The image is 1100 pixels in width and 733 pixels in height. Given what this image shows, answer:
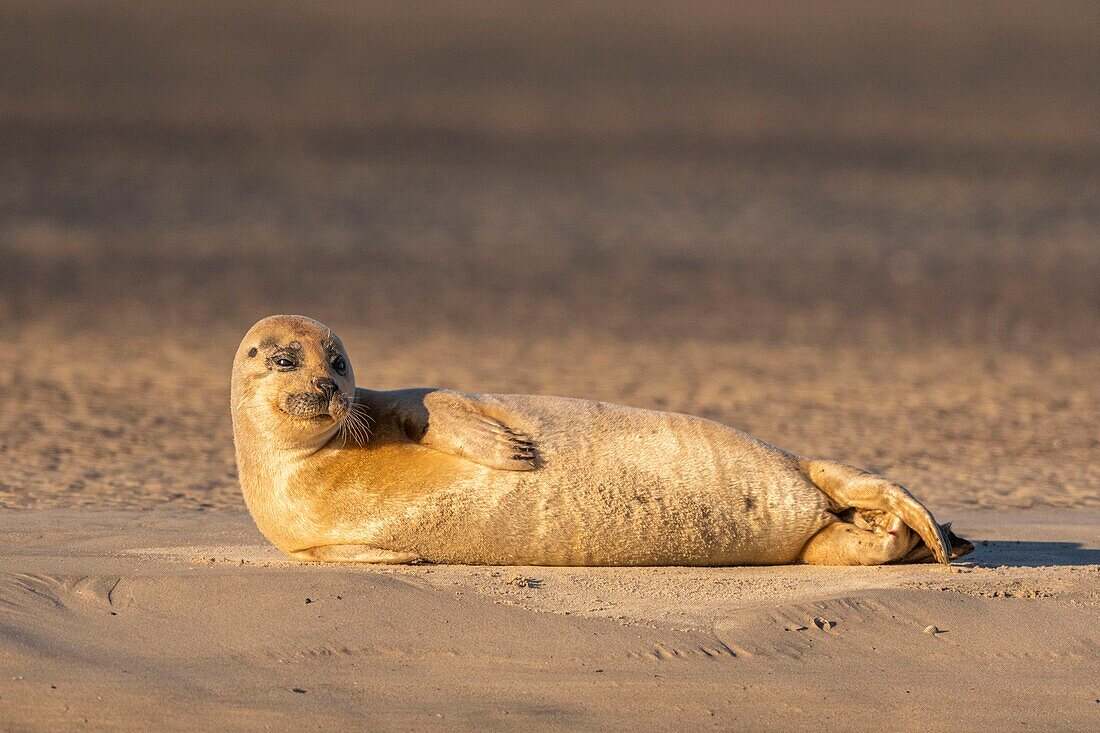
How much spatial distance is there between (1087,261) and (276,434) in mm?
17835

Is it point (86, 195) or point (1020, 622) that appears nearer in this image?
point (1020, 622)

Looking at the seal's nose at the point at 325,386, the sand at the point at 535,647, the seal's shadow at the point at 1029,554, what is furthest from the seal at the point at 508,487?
the seal's shadow at the point at 1029,554

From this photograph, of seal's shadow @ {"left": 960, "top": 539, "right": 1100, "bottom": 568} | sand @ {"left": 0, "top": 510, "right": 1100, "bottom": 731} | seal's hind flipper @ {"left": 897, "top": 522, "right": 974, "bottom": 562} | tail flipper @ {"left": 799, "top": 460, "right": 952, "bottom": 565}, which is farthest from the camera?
seal's shadow @ {"left": 960, "top": 539, "right": 1100, "bottom": 568}

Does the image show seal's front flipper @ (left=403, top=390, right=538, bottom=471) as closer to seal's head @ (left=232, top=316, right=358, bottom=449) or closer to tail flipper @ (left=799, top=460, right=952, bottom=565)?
seal's head @ (left=232, top=316, right=358, bottom=449)

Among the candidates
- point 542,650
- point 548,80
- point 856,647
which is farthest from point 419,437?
point 548,80

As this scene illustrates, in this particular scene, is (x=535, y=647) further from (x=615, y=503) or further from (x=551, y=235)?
(x=551, y=235)

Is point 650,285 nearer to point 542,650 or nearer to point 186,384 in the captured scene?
point 186,384

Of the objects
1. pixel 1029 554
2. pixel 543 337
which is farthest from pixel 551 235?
pixel 1029 554

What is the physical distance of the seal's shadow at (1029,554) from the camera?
22.5 feet

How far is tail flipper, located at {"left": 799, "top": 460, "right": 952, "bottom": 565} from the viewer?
20.6ft

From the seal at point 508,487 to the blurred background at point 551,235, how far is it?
2.06 m

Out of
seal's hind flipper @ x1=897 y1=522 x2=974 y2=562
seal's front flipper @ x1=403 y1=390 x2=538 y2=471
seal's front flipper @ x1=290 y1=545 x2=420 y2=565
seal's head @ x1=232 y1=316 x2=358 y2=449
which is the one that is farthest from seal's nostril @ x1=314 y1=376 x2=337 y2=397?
seal's hind flipper @ x1=897 y1=522 x2=974 y2=562

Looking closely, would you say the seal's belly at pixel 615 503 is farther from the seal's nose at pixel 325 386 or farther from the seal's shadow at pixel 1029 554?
the seal's shadow at pixel 1029 554

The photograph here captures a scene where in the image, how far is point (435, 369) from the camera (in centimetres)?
1305
